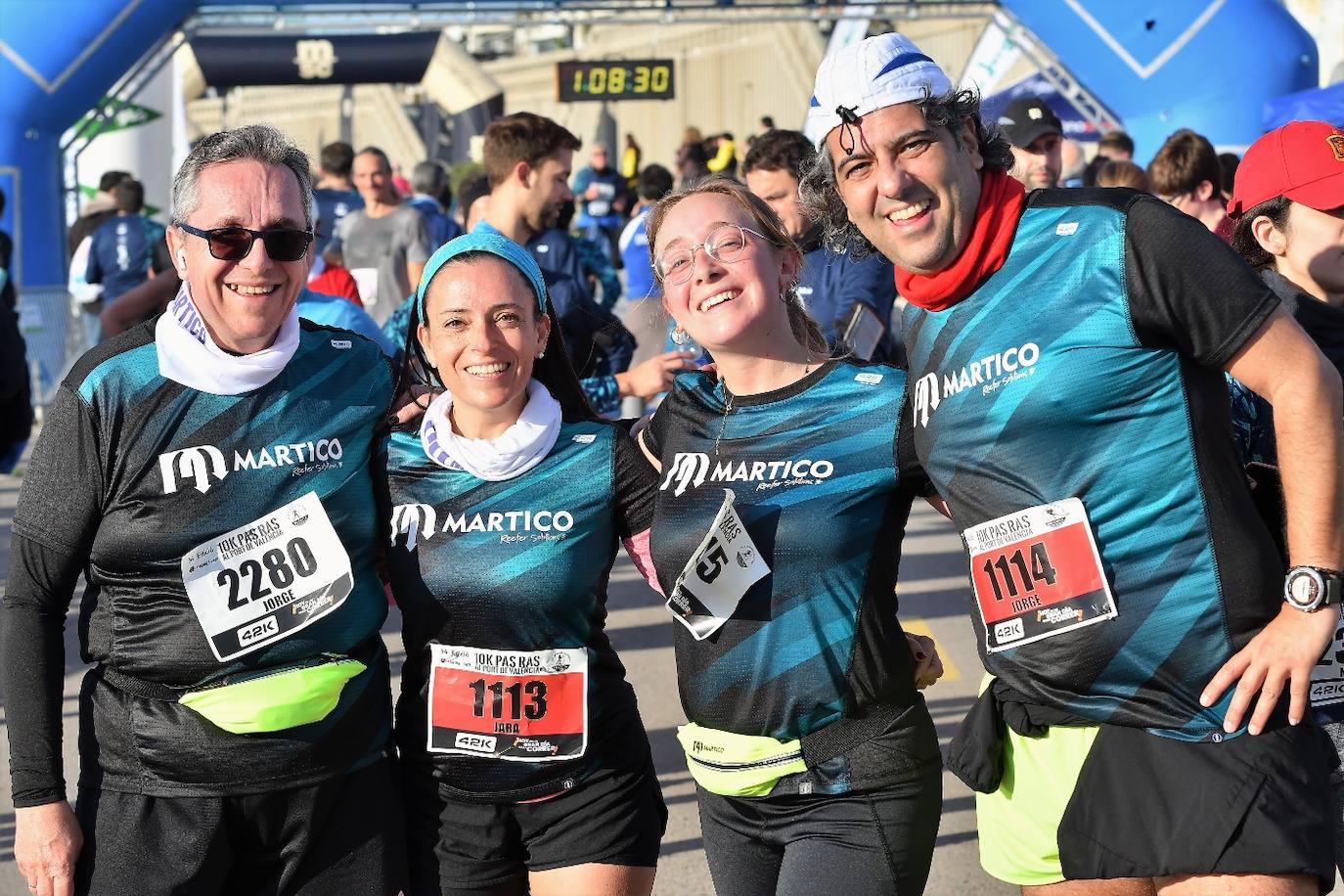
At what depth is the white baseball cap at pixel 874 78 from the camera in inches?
101

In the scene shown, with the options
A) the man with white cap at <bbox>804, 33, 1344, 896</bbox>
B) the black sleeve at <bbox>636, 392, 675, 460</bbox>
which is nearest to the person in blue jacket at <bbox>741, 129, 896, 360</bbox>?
the black sleeve at <bbox>636, 392, 675, 460</bbox>

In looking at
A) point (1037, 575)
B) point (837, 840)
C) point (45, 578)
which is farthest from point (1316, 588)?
point (45, 578)

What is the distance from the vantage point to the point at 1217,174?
21.5 ft

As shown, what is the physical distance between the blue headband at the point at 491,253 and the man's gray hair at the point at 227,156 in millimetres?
267

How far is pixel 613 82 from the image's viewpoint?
1980 cm

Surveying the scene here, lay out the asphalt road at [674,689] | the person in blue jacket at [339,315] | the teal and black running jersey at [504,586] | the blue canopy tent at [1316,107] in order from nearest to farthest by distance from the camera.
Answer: the teal and black running jersey at [504,586] < the asphalt road at [674,689] < the person in blue jacket at [339,315] < the blue canopy tent at [1316,107]

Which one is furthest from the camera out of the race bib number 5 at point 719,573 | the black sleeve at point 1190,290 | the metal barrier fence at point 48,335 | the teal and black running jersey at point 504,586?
the metal barrier fence at point 48,335

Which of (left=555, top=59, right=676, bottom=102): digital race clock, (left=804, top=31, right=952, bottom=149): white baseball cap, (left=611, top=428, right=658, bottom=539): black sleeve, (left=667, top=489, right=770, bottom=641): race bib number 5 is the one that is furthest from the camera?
(left=555, top=59, right=676, bottom=102): digital race clock

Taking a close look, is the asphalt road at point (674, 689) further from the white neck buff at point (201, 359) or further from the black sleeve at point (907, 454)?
the white neck buff at point (201, 359)

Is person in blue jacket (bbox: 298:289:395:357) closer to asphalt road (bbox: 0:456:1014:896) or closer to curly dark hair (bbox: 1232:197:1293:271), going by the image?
asphalt road (bbox: 0:456:1014:896)

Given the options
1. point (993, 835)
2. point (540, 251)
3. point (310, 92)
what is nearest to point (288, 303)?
point (993, 835)

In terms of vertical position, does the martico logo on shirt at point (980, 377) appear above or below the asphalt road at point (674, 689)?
above

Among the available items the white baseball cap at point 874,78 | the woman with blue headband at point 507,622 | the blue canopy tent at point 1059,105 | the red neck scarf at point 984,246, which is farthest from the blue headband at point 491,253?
the blue canopy tent at point 1059,105

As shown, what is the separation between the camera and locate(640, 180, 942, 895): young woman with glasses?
Result: 2.69m
